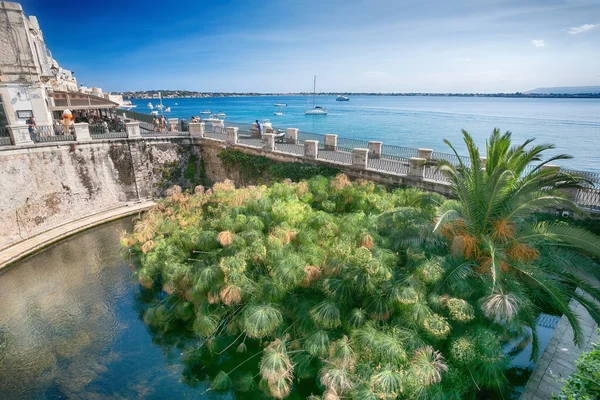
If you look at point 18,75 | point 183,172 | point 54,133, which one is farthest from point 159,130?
point 18,75

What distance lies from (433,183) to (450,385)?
8135mm

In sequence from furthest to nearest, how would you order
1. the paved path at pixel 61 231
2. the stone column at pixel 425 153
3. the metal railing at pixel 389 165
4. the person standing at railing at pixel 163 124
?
1. the person standing at railing at pixel 163 124
2. the paved path at pixel 61 231
3. the metal railing at pixel 389 165
4. the stone column at pixel 425 153

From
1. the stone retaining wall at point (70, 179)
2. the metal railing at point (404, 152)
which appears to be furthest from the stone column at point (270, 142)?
the stone retaining wall at point (70, 179)

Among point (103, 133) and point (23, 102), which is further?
point (103, 133)

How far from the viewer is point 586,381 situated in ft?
13.9

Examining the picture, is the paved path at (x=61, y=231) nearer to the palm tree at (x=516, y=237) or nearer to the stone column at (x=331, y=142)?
the stone column at (x=331, y=142)

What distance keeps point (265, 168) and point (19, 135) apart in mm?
11611

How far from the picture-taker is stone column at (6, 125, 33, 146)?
599 inches

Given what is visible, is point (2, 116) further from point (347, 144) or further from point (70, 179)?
point (347, 144)

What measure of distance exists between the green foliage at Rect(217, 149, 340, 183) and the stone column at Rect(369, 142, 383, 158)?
6.36ft

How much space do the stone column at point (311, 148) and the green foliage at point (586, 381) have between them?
12862 millimetres

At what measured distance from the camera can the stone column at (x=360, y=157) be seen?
47.1 ft

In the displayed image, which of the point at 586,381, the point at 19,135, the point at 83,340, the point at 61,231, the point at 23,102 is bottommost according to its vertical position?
the point at 83,340

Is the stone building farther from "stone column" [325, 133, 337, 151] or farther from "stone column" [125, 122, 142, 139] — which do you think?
"stone column" [325, 133, 337, 151]
